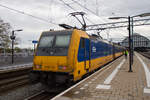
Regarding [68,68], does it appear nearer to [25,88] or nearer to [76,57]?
[76,57]

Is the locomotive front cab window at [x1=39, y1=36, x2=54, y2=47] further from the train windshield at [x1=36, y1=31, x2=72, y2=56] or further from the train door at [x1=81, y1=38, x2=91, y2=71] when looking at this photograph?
the train door at [x1=81, y1=38, x2=91, y2=71]

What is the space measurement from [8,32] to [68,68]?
3021 cm

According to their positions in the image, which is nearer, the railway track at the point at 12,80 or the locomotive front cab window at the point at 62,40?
the locomotive front cab window at the point at 62,40

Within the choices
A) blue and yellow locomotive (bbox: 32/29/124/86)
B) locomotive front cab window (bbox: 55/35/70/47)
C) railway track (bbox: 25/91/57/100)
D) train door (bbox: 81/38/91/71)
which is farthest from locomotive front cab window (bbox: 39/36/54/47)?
railway track (bbox: 25/91/57/100)

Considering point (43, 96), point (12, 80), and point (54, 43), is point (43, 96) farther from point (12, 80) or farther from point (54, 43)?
point (12, 80)

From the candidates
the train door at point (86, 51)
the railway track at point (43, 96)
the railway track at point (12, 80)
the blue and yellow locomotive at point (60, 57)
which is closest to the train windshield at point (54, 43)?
the blue and yellow locomotive at point (60, 57)

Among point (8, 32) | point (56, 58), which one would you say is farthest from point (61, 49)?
point (8, 32)

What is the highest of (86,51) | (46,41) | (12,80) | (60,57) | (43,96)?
(46,41)

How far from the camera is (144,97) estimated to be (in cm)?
551

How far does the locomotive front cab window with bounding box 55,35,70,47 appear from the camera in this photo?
7533 mm

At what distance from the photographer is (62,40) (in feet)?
25.4

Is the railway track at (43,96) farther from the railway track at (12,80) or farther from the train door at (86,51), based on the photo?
the train door at (86,51)

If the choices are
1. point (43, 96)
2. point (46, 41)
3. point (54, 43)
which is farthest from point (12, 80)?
point (54, 43)

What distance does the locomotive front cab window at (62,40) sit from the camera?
7.53 meters
